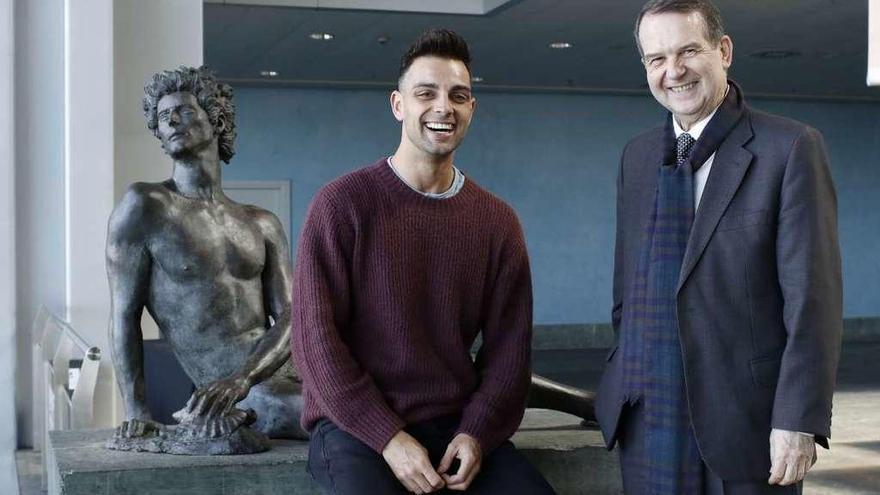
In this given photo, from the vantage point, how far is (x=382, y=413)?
2.76 meters

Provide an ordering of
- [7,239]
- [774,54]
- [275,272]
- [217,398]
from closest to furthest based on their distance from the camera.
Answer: [217,398] < [275,272] < [7,239] < [774,54]

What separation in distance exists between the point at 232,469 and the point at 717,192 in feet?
4.43

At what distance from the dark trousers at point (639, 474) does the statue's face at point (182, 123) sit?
4.95 feet

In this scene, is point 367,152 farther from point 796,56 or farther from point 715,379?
point 715,379

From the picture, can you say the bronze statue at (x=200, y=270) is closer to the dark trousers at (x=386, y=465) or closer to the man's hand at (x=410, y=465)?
the dark trousers at (x=386, y=465)

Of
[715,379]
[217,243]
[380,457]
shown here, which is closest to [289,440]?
[217,243]

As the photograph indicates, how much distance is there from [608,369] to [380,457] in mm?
511

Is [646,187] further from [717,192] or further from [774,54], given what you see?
[774,54]

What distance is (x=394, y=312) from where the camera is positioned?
2.85 metres

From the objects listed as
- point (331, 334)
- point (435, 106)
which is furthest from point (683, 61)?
point (331, 334)

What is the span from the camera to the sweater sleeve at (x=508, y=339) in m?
2.94

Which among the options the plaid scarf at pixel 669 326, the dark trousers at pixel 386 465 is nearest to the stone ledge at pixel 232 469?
the dark trousers at pixel 386 465

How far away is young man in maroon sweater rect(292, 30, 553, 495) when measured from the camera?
2789mm

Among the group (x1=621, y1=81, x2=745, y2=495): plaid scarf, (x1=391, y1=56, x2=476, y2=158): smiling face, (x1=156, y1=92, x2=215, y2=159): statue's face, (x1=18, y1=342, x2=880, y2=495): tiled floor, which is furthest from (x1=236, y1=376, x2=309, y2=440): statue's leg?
(x1=18, y1=342, x2=880, y2=495): tiled floor
